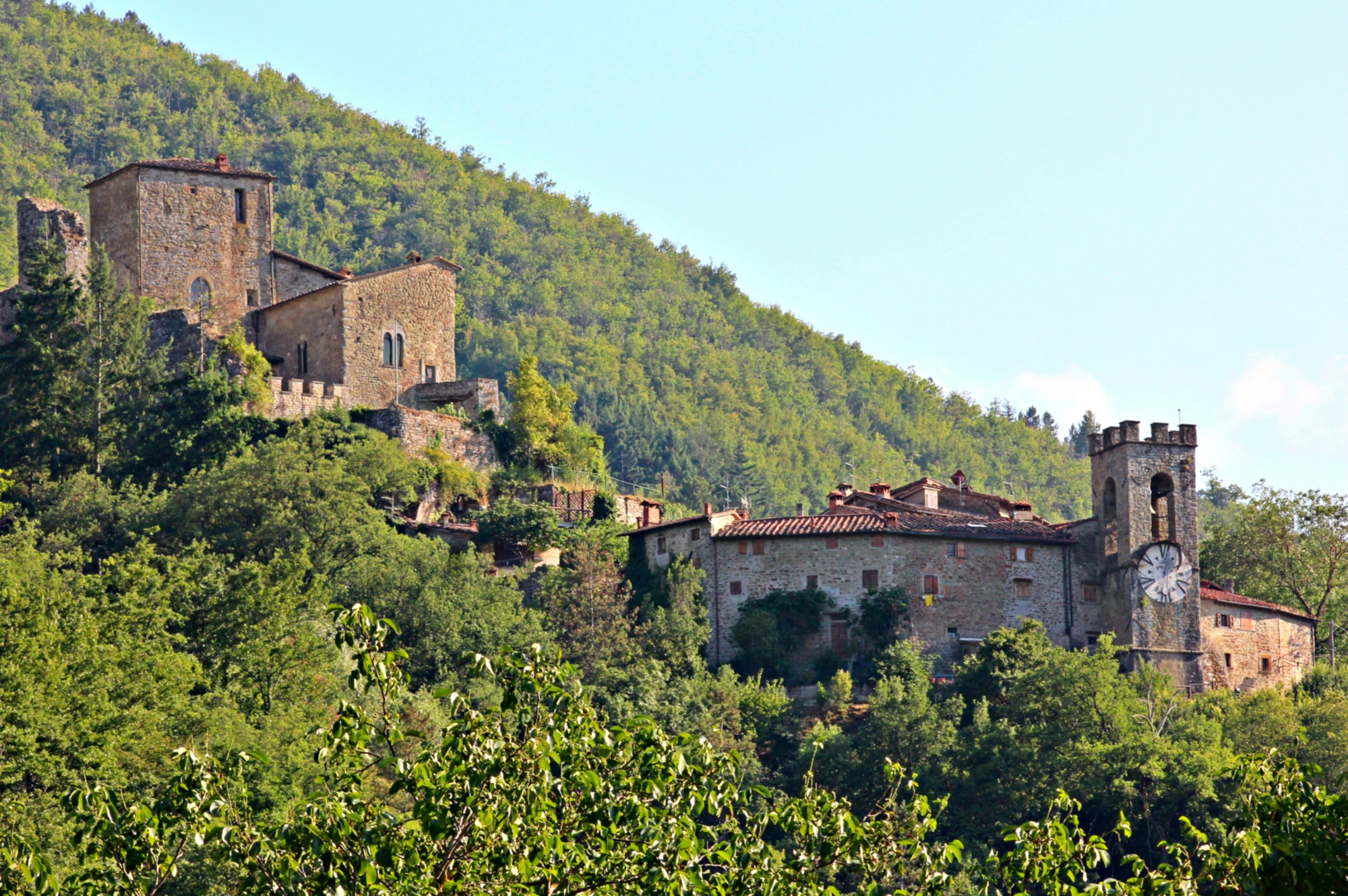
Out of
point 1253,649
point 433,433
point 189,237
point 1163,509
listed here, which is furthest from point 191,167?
point 1253,649

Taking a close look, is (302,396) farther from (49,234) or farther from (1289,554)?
(1289,554)

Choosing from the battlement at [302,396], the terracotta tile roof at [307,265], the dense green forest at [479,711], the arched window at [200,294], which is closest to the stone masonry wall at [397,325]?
the battlement at [302,396]

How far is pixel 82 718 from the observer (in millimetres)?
35469

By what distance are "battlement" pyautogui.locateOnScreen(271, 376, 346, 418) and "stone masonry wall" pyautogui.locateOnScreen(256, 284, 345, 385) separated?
668mm

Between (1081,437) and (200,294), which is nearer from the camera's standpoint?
(200,294)

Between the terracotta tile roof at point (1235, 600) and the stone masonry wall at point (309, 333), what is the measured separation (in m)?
26.2

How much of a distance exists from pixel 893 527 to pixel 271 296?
22.9 m

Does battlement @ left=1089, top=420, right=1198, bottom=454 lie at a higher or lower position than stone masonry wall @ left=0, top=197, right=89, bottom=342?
lower

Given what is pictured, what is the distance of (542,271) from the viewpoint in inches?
6250

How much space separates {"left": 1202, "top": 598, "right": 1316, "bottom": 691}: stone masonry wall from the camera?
5497 cm

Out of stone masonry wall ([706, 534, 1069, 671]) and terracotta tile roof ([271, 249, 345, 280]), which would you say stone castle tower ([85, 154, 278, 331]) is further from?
stone masonry wall ([706, 534, 1069, 671])

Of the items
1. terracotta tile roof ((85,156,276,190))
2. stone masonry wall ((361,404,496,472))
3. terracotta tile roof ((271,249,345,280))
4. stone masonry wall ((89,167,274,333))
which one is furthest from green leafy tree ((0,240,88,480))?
terracotta tile roof ((271,249,345,280))

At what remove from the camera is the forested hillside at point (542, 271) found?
454 ft

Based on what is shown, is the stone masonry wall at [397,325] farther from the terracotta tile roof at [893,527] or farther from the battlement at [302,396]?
the terracotta tile roof at [893,527]
